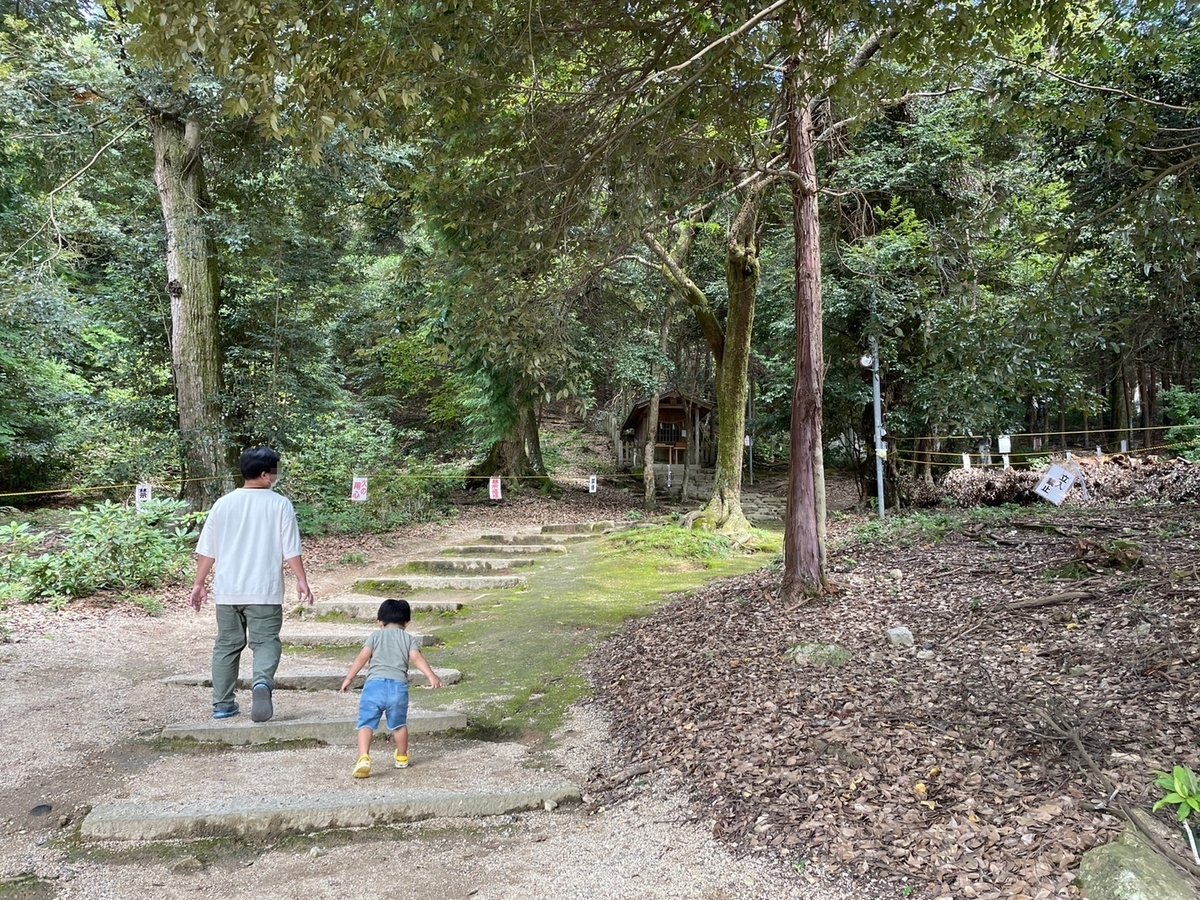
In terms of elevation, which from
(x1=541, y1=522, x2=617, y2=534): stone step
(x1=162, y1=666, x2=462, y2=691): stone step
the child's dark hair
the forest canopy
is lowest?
(x1=541, y1=522, x2=617, y2=534): stone step

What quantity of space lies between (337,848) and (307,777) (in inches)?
27.5

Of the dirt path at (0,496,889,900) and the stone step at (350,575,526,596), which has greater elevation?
the dirt path at (0,496,889,900)

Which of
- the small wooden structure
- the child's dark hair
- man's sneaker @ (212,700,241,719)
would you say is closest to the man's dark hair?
the child's dark hair

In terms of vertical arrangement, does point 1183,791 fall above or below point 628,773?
above

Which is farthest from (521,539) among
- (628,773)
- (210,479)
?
(628,773)

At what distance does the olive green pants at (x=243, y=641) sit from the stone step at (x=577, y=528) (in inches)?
422

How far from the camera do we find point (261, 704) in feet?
12.9

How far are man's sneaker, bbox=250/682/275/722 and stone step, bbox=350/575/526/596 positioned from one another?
497cm

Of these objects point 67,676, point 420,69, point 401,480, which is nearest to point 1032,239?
point 420,69

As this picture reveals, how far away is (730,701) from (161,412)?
12.0m

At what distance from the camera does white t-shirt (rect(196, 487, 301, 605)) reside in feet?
12.8

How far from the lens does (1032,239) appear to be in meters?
6.96

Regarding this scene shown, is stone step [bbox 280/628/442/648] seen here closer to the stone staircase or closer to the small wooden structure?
the stone staircase

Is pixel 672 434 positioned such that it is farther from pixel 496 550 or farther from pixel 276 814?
pixel 276 814
